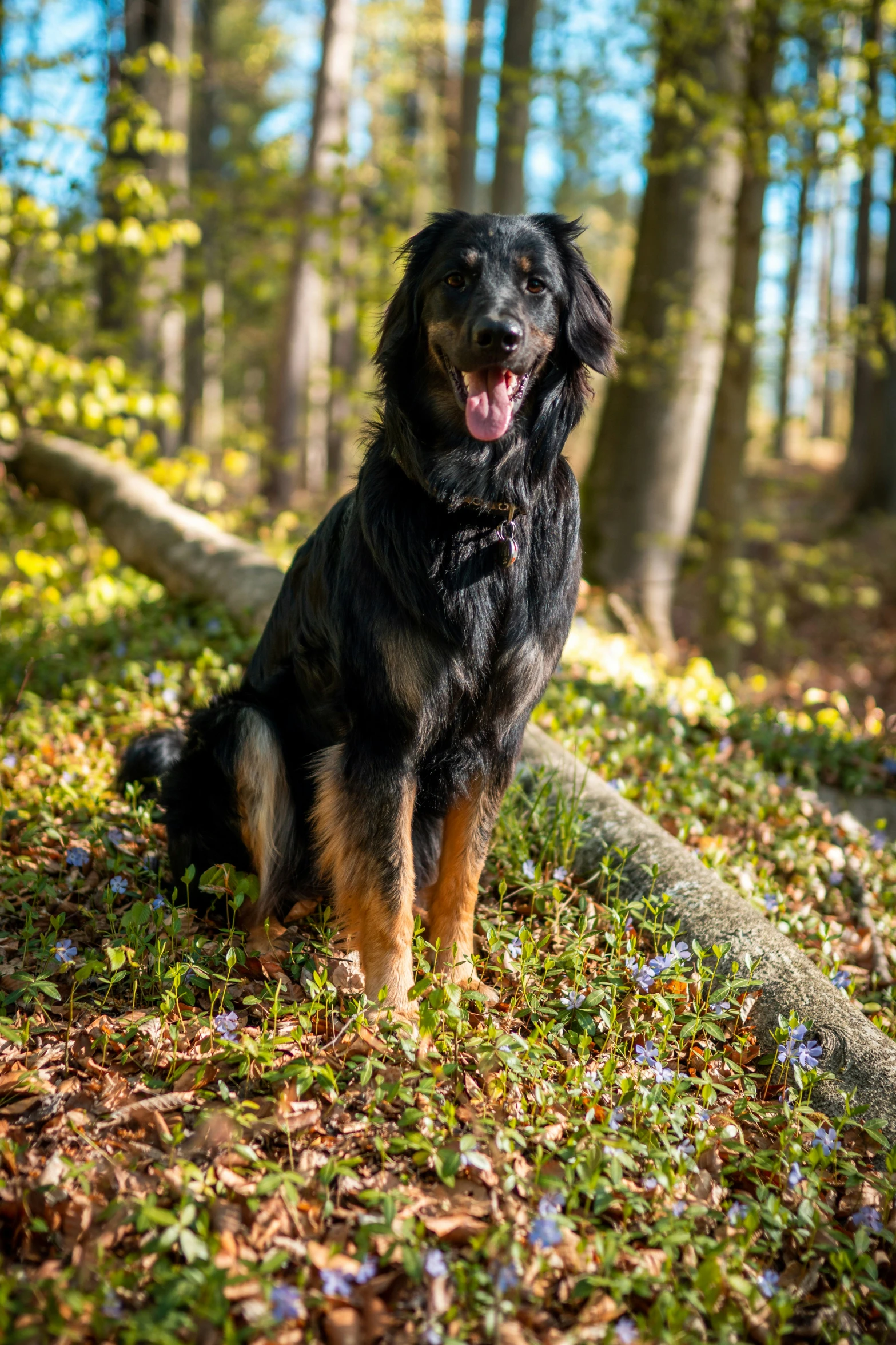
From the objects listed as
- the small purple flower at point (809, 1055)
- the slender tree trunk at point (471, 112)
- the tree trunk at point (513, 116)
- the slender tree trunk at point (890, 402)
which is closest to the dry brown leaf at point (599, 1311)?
the small purple flower at point (809, 1055)

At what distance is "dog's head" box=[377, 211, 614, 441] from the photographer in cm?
288

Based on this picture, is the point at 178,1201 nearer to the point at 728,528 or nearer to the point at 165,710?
the point at 165,710

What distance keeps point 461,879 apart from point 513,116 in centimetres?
1057

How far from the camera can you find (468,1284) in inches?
80.0

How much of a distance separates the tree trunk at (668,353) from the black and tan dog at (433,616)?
5.95m

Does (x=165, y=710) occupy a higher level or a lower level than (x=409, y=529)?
lower

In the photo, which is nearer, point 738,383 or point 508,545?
point 508,545

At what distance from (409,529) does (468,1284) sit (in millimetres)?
2053

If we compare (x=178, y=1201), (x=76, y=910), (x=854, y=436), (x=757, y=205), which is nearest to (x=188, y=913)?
(x=76, y=910)

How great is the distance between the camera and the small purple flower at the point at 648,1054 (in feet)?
8.82

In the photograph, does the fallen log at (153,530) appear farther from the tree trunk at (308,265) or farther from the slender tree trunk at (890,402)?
the slender tree trunk at (890,402)

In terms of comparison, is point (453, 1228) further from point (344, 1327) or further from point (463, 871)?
point (463, 871)

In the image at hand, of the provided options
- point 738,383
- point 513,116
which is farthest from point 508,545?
point 513,116

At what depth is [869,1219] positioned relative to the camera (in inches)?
90.9
